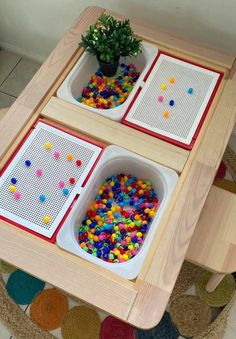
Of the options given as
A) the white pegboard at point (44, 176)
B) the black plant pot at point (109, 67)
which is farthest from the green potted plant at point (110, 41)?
the white pegboard at point (44, 176)

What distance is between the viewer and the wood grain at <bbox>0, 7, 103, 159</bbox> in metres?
1.27

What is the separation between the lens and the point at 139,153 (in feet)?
4.10

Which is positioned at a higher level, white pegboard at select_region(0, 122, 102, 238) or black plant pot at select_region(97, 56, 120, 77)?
black plant pot at select_region(97, 56, 120, 77)

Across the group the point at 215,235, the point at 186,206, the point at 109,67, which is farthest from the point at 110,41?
the point at 215,235

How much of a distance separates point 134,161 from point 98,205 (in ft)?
0.59

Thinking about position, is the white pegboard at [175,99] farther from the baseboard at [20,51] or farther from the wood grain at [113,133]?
the baseboard at [20,51]

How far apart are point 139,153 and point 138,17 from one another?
0.75 meters

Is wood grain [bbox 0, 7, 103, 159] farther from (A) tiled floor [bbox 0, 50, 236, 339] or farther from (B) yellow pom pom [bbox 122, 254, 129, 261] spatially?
(A) tiled floor [bbox 0, 50, 236, 339]

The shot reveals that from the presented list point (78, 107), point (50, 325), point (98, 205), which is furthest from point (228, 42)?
point (50, 325)

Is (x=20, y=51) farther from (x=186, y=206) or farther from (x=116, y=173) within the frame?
(x=186, y=206)

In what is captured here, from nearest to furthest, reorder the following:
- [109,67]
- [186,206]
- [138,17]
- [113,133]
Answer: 1. [186,206]
2. [113,133]
3. [109,67]
4. [138,17]

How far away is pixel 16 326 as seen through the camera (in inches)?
60.1

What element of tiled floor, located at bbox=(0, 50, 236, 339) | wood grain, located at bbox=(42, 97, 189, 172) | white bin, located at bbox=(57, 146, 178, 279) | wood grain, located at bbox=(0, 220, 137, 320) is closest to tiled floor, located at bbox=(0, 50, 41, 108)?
tiled floor, located at bbox=(0, 50, 236, 339)

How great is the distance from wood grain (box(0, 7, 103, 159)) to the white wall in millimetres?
240
